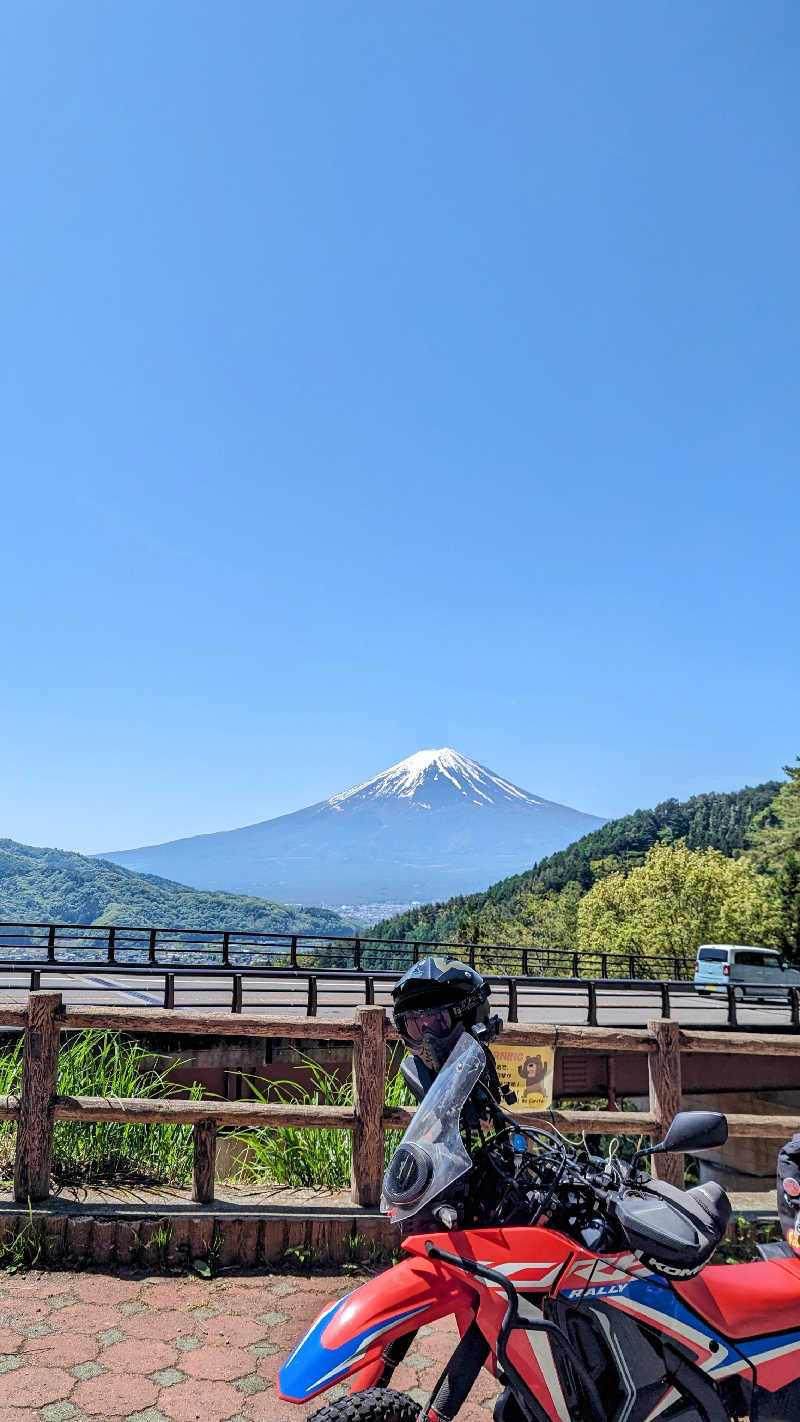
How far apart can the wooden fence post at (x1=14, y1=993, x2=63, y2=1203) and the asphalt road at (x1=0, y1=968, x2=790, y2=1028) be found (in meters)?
8.95

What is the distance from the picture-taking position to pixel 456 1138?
8.05 ft

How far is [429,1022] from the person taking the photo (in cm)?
275

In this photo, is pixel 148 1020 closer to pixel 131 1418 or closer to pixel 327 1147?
pixel 327 1147

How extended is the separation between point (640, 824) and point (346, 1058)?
91257 mm

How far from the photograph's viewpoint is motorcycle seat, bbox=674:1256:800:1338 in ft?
8.70

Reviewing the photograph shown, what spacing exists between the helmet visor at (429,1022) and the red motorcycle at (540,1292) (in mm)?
84

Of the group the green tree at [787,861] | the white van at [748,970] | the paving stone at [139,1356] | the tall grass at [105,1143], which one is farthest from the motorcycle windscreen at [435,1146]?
the green tree at [787,861]

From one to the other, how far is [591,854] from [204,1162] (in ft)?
293

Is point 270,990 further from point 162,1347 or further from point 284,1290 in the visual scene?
point 162,1347

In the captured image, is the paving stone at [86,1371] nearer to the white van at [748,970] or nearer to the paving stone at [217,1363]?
the paving stone at [217,1363]

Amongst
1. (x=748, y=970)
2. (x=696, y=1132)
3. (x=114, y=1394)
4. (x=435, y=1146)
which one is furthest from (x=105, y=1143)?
(x=748, y=970)

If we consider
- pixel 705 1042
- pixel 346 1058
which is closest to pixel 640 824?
pixel 346 1058

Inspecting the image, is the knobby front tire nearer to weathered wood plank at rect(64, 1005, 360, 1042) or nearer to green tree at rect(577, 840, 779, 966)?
weathered wood plank at rect(64, 1005, 360, 1042)

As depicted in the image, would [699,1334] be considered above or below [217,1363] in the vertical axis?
above
